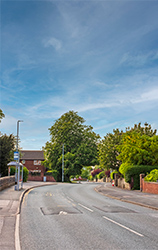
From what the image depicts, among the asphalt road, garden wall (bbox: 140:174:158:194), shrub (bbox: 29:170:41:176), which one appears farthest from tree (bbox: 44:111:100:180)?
the asphalt road

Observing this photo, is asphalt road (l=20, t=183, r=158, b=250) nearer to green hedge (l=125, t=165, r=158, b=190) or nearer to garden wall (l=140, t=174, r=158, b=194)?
garden wall (l=140, t=174, r=158, b=194)

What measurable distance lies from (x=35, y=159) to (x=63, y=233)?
3105 inches

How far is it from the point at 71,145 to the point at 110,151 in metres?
19.5

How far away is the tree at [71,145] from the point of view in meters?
62.7

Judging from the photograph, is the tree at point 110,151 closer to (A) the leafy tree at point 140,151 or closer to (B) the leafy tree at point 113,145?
(B) the leafy tree at point 113,145

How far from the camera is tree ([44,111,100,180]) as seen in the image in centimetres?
6272

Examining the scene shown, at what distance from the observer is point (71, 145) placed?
65312 millimetres

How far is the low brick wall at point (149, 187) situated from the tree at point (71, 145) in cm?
3020

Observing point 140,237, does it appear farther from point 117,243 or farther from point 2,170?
point 2,170

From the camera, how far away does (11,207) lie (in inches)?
661

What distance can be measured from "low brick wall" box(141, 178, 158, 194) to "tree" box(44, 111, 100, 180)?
99.1 feet

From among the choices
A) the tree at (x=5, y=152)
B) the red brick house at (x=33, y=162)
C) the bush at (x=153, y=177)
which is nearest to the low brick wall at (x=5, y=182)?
the tree at (x=5, y=152)

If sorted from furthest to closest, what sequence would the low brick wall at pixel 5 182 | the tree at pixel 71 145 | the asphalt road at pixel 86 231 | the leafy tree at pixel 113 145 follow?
the tree at pixel 71 145
the leafy tree at pixel 113 145
the low brick wall at pixel 5 182
the asphalt road at pixel 86 231

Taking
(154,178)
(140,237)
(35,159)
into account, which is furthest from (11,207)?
(35,159)
